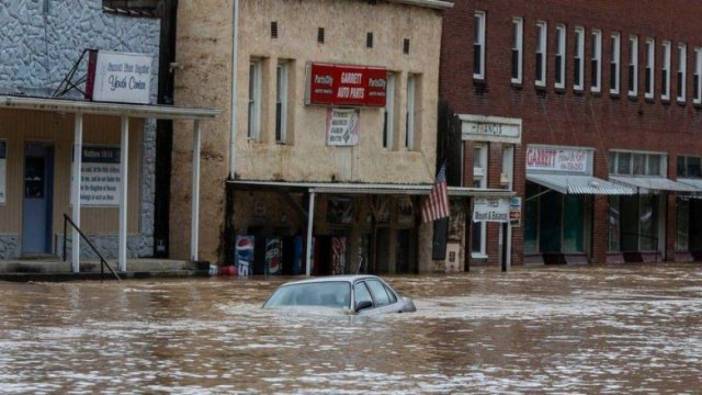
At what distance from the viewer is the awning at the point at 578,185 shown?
5656cm

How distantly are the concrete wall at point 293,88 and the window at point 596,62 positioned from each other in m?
11.8

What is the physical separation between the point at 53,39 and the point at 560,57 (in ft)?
75.3

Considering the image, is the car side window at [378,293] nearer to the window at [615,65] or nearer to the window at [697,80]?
the window at [615,65]

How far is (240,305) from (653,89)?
118 feet

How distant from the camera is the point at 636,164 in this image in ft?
209

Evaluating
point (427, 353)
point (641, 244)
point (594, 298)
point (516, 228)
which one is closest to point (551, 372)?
point (427, 353)

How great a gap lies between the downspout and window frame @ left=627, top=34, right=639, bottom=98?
22.9 m

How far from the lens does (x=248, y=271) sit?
43.8 m

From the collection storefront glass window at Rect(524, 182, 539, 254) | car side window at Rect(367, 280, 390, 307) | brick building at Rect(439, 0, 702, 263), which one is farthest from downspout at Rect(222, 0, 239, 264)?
storefront glass window at Rect(524, 182, 539, 254)

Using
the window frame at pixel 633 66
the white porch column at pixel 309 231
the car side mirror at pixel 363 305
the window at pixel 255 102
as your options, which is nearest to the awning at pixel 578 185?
the window frame at pixel 633 66

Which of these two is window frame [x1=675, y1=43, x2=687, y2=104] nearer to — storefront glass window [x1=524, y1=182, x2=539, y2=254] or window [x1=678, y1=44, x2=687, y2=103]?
window [x1=678, y1=44, x2=687, y2=103]

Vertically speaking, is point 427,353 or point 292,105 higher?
point 292,105

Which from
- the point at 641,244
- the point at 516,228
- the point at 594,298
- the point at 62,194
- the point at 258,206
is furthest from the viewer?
the point at 641,244

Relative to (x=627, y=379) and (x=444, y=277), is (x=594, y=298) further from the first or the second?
(x=627, y=379)
